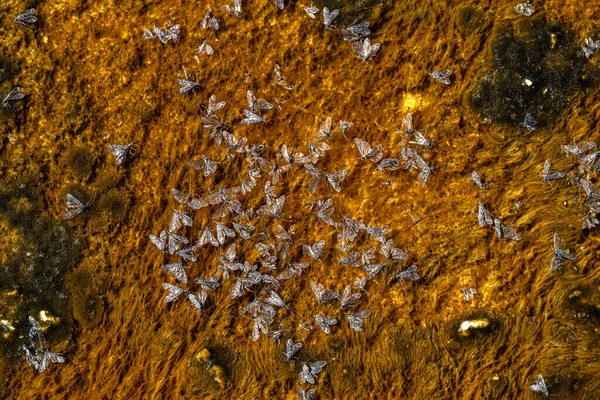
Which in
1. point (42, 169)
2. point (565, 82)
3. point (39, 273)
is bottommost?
point (39, 273)

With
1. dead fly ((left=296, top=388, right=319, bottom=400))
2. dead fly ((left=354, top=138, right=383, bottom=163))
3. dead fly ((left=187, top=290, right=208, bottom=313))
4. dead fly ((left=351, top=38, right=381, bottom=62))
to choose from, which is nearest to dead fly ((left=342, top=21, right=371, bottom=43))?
dead fly ((left=351, top=38, right=381, bottom=62))

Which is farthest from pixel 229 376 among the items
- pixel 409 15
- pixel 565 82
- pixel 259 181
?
pixel 565 82

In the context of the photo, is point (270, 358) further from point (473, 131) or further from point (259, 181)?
point (473, 131)

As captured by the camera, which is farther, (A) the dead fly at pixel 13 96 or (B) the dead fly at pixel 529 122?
(A) the dead fly at pixel 13 96

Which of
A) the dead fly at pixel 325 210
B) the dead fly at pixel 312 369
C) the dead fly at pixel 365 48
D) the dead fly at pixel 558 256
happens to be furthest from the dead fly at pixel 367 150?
the dead fly at pixel 312 369

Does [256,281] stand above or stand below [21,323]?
above

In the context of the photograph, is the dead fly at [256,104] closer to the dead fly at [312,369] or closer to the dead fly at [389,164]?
the dead fly at [389,164]

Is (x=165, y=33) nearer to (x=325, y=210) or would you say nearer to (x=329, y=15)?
(x=329, y=15)
